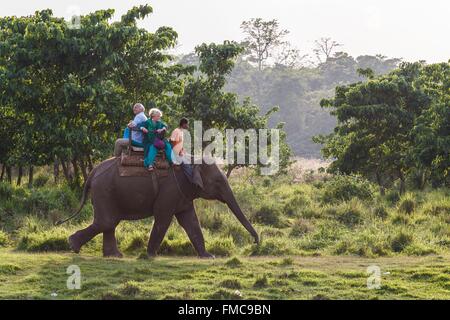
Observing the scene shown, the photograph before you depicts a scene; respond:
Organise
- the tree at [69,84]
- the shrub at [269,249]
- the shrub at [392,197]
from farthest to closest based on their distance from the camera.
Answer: the shrub at [392,197] < the tree at [69,84] < the shrub at [269,249]

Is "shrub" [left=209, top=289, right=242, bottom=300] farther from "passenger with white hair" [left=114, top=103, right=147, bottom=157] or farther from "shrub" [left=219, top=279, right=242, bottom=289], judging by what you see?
"passenger with white hair" [left=114, top=103, right=147, bottom=157]

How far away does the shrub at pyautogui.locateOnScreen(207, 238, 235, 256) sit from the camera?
14.5 m

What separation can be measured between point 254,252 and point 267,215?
579cm

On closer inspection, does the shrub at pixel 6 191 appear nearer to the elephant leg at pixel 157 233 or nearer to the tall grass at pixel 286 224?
the tall grass at pixel 286 224

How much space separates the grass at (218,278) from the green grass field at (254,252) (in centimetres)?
Result: 2

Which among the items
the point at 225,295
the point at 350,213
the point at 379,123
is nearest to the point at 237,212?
the point at 225,295

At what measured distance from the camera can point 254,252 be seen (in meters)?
14.3

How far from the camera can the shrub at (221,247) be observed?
1448 centimetres

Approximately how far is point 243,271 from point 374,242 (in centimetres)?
420

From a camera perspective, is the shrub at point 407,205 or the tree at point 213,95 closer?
the shrub at point 407,205

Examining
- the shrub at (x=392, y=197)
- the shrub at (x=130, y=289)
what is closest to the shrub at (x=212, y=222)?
the shrub at (x=130, y=289)

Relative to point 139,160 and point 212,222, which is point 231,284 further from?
point 212,222

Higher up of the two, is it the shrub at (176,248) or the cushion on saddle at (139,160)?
the cushion on saddle at (139,160)
